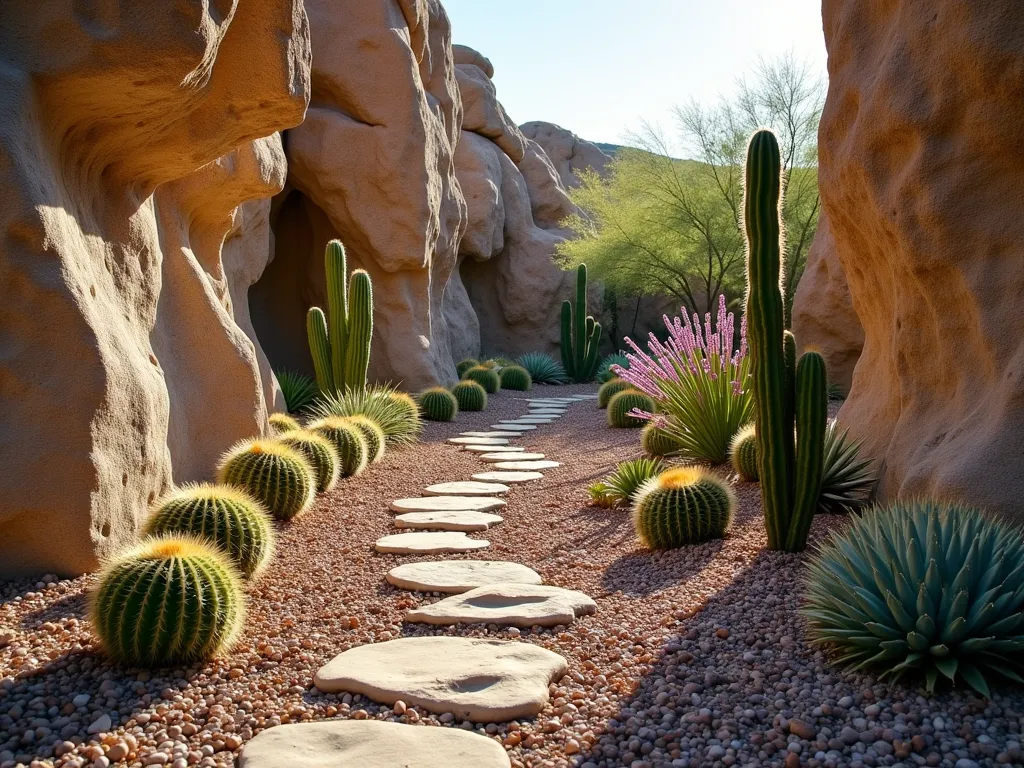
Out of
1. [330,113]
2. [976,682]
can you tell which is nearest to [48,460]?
[976,682]

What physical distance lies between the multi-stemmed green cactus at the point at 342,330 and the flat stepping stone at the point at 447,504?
3097mm

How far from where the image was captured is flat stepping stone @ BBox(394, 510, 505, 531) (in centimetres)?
536

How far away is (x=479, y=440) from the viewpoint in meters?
9.29

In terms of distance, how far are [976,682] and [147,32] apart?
4.26 meters

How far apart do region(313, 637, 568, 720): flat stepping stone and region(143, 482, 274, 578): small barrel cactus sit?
106 cm

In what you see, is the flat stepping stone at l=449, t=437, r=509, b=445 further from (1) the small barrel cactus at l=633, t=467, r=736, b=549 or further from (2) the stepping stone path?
(1) the small barrel cactus at l=633, t=467, r=736, b=549

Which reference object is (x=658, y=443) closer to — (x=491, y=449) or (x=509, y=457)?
(x=509, y=457)

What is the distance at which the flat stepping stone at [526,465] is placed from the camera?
758 cm

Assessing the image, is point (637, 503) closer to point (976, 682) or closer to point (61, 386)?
point (976, 682)

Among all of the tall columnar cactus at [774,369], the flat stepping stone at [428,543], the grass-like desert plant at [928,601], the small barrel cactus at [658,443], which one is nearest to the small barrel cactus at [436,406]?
the small barrel cactus at [658,443]

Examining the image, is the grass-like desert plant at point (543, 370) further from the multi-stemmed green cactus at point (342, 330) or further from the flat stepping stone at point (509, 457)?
the flat stepping stone at point (509, 457)

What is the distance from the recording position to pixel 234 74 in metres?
5.00

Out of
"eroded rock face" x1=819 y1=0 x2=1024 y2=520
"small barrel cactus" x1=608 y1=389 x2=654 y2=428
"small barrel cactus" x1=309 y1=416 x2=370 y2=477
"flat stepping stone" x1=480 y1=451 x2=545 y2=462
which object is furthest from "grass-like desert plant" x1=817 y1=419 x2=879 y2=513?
"small barrel cactus" x1=608 y1=389 x2=654 y2=428

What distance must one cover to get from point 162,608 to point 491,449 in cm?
581
